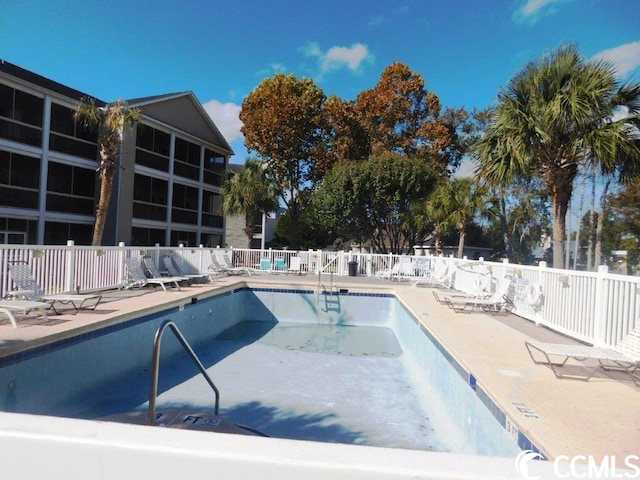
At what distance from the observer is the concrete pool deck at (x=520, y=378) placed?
10.1ft

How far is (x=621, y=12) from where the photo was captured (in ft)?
50.0

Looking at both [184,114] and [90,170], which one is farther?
[184,114]

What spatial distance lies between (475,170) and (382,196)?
13.1 meters

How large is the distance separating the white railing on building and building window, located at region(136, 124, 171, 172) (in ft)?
42.0

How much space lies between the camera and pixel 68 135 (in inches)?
802

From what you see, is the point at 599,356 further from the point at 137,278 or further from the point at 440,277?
the point at 440,277

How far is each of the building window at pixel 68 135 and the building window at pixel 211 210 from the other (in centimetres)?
960

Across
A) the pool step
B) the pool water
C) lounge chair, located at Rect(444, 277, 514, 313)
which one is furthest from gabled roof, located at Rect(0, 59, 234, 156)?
lounge chair, located at Rect(444, 277, 514, 313)

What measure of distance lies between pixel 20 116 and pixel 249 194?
11842 mm

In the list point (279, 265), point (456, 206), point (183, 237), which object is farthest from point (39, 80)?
point (456, 206)

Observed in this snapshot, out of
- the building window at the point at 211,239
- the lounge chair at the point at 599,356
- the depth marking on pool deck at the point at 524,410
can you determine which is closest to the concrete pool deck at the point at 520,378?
the depth marking on pool deck at the point at 524,410

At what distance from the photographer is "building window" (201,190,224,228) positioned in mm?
30156

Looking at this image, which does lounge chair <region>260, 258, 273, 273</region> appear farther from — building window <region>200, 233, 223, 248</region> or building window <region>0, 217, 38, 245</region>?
building window <region>200, 233, 223, 248</region>

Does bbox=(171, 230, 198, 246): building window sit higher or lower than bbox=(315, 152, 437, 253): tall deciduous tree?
lower
